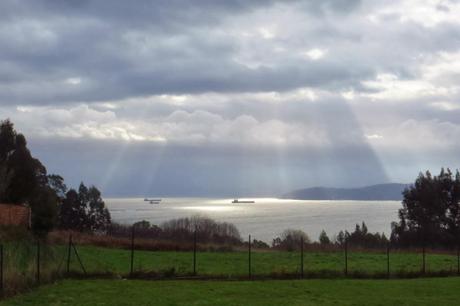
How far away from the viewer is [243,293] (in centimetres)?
2022

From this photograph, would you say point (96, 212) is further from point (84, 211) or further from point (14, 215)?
point (14, 215)

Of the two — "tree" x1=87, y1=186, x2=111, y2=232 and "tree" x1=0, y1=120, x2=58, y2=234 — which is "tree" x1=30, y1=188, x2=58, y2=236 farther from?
"tree" x1=87, y1=186, x2=111, y2=232

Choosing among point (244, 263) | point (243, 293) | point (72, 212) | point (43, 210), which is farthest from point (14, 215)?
point (72, 212)

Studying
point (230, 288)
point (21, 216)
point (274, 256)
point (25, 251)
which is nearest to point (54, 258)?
point (25, 251)

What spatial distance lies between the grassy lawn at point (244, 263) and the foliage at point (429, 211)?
128 feet

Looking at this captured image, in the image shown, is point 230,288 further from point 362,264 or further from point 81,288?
point 362,264

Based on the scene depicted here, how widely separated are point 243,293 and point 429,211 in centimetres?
6520

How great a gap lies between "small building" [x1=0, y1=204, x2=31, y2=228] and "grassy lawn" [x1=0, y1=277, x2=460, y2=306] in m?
21.2

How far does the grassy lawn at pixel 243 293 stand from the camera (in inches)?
709

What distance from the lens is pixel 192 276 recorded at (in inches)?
978

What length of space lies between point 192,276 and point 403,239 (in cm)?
5950

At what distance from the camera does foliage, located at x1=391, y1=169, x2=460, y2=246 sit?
248 feet

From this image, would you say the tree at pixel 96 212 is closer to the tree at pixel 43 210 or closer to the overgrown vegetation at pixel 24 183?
the overgrown vegetation at pixel 24 183

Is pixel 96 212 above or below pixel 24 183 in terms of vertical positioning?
below
